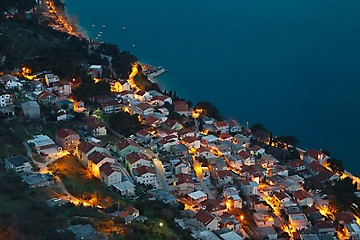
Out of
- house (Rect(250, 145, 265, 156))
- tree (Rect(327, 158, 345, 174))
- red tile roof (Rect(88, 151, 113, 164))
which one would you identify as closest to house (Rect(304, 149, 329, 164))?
tree (Rect(327, 158, 345, 174))

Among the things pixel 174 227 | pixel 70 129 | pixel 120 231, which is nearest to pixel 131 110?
pixel 70 129

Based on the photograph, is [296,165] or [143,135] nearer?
[143,135]

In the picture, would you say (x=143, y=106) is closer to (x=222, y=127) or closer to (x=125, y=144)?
(x=222, y=127)

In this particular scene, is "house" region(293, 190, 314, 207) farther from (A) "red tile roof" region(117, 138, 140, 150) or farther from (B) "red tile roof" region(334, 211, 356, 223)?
(A) "red tile roof" region(117, 138, 140, 150)

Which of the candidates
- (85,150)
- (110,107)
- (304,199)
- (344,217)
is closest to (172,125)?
(110,107)

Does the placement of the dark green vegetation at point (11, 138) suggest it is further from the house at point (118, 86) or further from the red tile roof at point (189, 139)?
the house at point (118, 86)

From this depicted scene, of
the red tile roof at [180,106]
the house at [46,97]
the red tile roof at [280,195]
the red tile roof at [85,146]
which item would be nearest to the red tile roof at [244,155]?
the red tile roof at [280,195]
